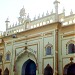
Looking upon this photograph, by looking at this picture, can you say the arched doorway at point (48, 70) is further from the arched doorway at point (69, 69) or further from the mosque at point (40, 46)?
the arched doorway at point (69, 69)

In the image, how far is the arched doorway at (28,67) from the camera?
1883 cm

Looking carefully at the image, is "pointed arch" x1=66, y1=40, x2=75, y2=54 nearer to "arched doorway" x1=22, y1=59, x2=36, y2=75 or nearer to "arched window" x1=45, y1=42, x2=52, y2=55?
"arched window" x1=45, y1=42, x2=52, y2=55

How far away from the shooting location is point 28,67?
19.3 meters

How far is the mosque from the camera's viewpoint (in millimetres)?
15836

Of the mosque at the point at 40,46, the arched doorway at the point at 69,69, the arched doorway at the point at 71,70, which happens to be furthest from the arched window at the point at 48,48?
the arched doorway at the point at 71,70

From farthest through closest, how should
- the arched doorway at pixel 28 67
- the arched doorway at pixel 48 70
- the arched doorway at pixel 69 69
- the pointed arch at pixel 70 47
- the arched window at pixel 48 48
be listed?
the arched doorway at pixel 28 67 → the arched window at pixel 48 48 → the arched doorway at pixel 48 70 → the arched doorway at pixel 69 69 → the pointed arch at pixel 70 47

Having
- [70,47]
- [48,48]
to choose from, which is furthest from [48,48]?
[70,47]

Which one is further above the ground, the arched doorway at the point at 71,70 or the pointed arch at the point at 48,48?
the pointed arch at the point at 48,48

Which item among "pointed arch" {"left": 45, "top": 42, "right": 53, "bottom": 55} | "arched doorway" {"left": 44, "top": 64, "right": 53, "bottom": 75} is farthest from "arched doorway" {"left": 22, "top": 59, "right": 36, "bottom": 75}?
"pointed arch" {"left": 45, "top": 42, "right": 53, "bottom": 55}

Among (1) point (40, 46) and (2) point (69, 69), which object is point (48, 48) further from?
(2) point (69, 69)

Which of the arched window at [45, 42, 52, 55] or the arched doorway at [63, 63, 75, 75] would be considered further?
the arched window at [45, 42, 52, 55]

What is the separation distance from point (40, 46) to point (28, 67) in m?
2.92

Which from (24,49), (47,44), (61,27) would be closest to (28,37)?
(24,49)

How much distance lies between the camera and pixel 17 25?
66.1 ft
